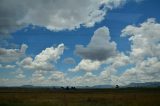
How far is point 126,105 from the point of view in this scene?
1282 inches

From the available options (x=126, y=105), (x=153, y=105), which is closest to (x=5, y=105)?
(x=126, y=105)

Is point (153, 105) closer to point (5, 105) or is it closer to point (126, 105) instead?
point (126, 105)

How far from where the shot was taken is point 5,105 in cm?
3108

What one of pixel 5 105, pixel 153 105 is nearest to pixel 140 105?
pixel 153 105

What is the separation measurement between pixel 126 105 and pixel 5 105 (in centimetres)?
1407

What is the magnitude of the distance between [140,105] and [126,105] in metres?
1.66

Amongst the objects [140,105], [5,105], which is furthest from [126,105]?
[5,105]

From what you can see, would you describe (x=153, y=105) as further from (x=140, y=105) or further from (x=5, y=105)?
(x=5, y=105)

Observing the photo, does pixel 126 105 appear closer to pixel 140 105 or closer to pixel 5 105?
pixel 140 105

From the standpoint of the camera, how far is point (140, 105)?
3189 cm

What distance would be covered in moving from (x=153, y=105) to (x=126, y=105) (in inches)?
122

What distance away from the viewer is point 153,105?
104ft

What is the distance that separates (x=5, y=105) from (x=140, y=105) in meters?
15.5
